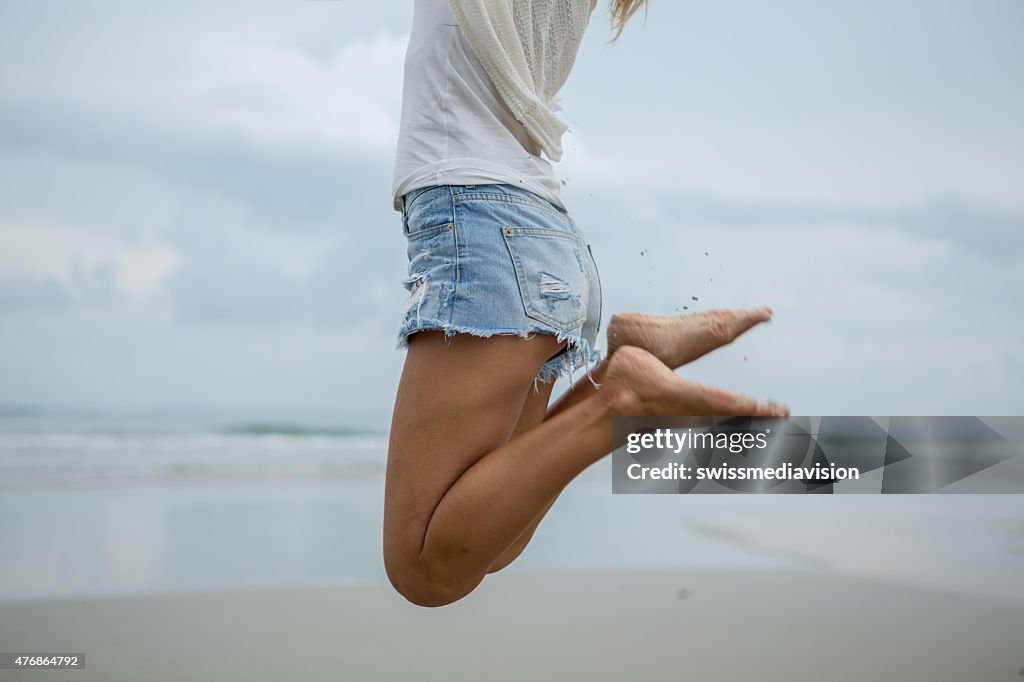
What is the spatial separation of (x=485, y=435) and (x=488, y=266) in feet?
0.96

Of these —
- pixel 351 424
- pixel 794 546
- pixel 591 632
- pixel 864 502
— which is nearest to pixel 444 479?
pixel 591 632

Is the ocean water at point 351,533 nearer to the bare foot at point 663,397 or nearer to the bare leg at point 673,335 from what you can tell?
the bare leg at point 673,335

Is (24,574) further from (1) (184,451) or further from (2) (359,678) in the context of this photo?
(1) (184,451)

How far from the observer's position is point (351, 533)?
4.48 metres

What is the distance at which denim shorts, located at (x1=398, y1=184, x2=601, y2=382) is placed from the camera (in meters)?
1.47

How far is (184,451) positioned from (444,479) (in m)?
7.93

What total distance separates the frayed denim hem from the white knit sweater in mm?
353

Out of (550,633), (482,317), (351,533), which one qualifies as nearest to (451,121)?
(482,317)

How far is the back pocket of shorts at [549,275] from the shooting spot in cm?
149

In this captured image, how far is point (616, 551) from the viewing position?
411cm

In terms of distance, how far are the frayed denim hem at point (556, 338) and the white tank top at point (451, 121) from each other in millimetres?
242

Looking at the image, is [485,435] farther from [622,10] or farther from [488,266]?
[622,10]

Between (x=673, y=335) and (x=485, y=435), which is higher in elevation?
(x=673, y=335)

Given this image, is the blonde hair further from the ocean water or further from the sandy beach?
the ocean water
